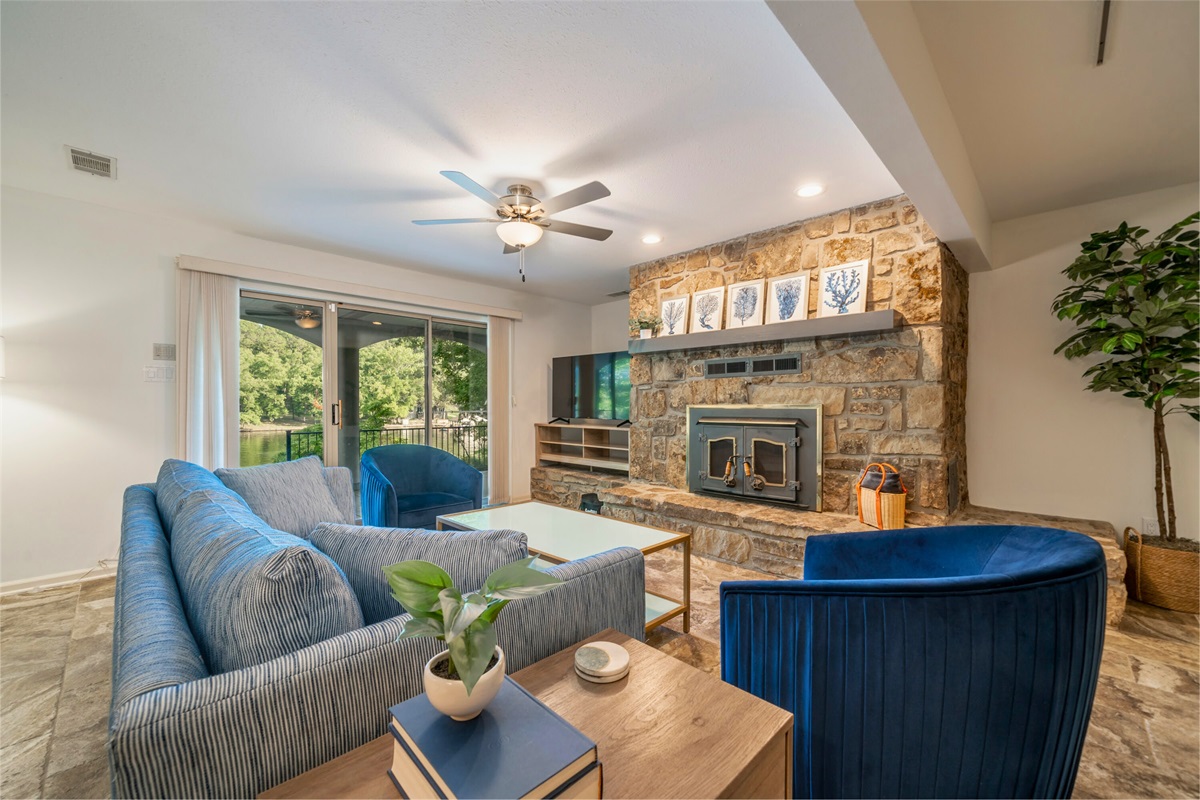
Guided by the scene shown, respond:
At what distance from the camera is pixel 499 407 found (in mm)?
5055

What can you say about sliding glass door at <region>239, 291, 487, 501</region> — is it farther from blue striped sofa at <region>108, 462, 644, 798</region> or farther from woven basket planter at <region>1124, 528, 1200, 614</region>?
woven basket planter at <region>1124, 528, 1200, 614</region>

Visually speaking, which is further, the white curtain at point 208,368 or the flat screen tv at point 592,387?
the flat screen tv at point 592,387

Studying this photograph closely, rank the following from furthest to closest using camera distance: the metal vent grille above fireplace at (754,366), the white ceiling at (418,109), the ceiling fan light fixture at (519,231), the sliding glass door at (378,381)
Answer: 1. the sliding glass door at (378,381)
2. the metal vent grille above fireplace at (754,366)
3. the ceiling fan light fixture at (519,231)
4. the white ceiling at (418,109)

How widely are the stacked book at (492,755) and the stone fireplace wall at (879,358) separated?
278 cm

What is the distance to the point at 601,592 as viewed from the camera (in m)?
1.17

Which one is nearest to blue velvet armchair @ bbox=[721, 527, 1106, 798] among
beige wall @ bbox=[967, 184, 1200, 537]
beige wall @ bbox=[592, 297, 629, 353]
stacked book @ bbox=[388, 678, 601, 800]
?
stacked book @ bbox=[388, 678, 601, 800]

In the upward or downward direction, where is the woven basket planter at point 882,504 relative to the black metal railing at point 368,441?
downward

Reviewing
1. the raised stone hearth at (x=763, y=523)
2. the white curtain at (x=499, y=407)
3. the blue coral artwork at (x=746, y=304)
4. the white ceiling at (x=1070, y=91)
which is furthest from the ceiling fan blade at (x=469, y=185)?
the white curtain at (x=499, y=407)

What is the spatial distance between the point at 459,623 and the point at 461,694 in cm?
11

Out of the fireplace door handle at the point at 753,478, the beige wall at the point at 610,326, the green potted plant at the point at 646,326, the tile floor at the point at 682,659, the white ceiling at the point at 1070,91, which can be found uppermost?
the white ceiling at the point at 1070,91

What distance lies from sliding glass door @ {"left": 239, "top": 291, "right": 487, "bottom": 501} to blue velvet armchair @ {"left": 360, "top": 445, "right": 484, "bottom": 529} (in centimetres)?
93

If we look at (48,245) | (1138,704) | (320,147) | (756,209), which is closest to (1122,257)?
(756,209)

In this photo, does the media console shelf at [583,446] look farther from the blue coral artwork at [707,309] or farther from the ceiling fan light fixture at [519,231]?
the ceiling fan light fixture at [519,231]

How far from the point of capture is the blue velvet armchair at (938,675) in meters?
0.89
